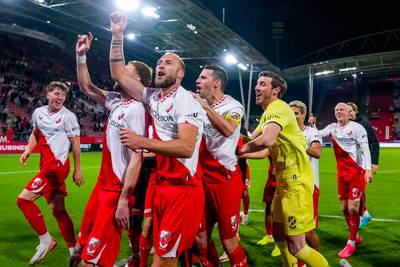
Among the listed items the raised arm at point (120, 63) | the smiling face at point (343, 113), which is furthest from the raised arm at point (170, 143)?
the smiling face at point (343, 113)

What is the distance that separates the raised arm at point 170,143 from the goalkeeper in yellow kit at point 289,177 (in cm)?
107

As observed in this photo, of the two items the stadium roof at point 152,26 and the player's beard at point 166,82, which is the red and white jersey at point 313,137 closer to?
the player's beard at point 166,82

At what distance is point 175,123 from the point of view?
3744 mm

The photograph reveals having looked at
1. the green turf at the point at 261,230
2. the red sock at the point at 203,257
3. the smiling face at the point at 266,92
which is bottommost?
the green turf at the point at 261,230

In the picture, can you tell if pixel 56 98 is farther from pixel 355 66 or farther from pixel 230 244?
pixel 355 66

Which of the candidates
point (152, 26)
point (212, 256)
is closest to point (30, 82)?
point (152, 26)

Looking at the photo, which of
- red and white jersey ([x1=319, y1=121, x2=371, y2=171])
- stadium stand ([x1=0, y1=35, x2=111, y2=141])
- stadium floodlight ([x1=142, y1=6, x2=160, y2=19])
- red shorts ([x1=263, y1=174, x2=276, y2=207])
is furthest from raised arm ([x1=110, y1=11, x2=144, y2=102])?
stadium stand ([x1=0, y1=35, x2=111, y2=141])

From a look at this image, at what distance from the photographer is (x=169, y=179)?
3758 mm

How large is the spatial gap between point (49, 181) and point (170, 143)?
3.47m

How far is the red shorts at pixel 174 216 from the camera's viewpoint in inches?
143

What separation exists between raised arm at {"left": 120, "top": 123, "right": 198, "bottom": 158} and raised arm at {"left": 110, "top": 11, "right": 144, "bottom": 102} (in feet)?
2.66

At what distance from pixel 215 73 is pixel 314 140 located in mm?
2052

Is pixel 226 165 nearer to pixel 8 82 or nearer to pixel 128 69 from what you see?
pixel 128 69

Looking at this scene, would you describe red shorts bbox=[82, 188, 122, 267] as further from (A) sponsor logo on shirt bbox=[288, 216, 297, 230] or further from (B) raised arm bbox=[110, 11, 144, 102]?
(A) sponsor logo on shirt bbox=[288, 216, 297, 230]
